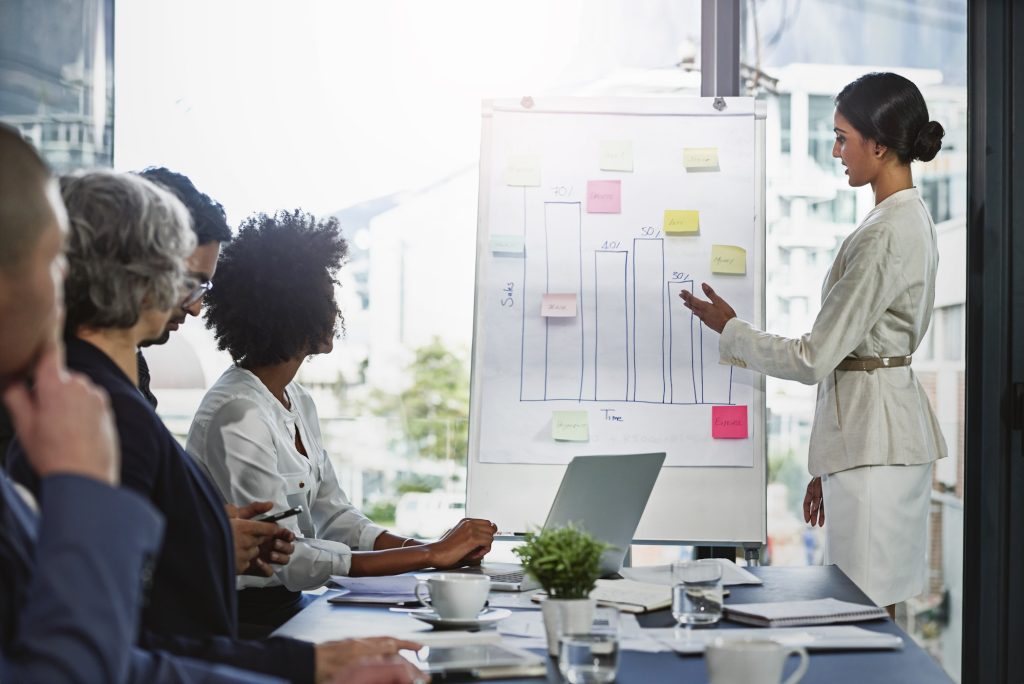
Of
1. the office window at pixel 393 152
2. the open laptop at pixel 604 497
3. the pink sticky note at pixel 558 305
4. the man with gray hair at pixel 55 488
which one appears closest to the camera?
the man with gray hair at pixel 55 488

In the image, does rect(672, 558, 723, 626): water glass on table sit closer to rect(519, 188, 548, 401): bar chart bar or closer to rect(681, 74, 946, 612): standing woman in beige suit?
rect(681, 74, 946, 612): standing woman in beige suit

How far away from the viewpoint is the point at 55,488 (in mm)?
893

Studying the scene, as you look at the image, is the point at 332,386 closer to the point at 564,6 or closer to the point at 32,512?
the point at 564,6

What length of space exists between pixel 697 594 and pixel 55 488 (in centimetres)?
97

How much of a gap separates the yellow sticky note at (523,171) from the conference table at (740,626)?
1.29 metres

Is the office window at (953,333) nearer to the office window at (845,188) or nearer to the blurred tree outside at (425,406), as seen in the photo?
the office window at (845,188)

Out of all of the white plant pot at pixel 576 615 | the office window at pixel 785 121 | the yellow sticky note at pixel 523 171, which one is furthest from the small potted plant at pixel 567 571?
the office window at pixel 785 121

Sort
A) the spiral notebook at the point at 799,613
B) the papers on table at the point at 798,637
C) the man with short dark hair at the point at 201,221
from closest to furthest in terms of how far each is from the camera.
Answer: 1. the papers on table at the point at 798,637
2. the spiral notebook at the point at 799,613
3. the man with short dark hair at the point at 201,221

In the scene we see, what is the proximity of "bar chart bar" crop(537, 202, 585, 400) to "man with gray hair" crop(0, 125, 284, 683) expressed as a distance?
1.94m

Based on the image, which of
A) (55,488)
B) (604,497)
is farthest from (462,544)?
(55,488)

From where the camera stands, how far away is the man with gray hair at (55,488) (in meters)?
0.86

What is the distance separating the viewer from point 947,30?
3.17 meters

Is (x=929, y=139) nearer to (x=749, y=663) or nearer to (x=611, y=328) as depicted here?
(x=611, y=328)

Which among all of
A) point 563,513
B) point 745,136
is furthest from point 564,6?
point 563,513
